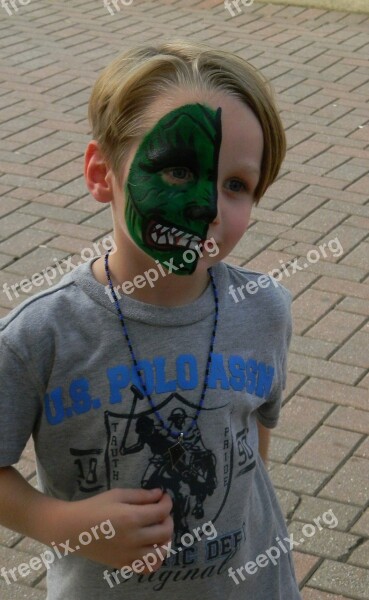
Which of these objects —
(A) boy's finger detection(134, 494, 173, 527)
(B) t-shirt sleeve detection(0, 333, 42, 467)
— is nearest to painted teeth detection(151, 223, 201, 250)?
(B) t-shirt sleeve detection(0, 333, 42, 467)

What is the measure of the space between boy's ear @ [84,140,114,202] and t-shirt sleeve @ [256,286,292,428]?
38cm

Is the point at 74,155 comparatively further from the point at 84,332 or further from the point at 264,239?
the point at 84,332

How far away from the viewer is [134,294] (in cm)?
178

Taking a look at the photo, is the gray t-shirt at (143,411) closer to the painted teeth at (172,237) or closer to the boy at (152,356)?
the boy at (152,356)

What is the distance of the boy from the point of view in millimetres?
1701

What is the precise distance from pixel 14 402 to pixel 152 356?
0.23 meters

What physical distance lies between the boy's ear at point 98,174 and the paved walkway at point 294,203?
1.51 meters

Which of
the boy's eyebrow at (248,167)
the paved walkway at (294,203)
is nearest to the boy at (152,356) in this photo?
the boy's eyebrow at (248,167)

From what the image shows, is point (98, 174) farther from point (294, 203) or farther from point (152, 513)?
point (294, 203)

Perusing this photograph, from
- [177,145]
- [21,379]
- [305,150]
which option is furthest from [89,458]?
[305,150]

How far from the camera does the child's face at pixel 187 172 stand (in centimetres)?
169

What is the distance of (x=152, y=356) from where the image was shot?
177 cm

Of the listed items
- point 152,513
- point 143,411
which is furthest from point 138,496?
point 143,411

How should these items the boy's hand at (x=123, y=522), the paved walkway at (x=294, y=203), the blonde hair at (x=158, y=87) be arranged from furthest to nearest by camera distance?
the paved walkway at (x=294, y=203) → the blonde hair at (x=158, y=87) → the boy's hand at (x=123, y=522)
